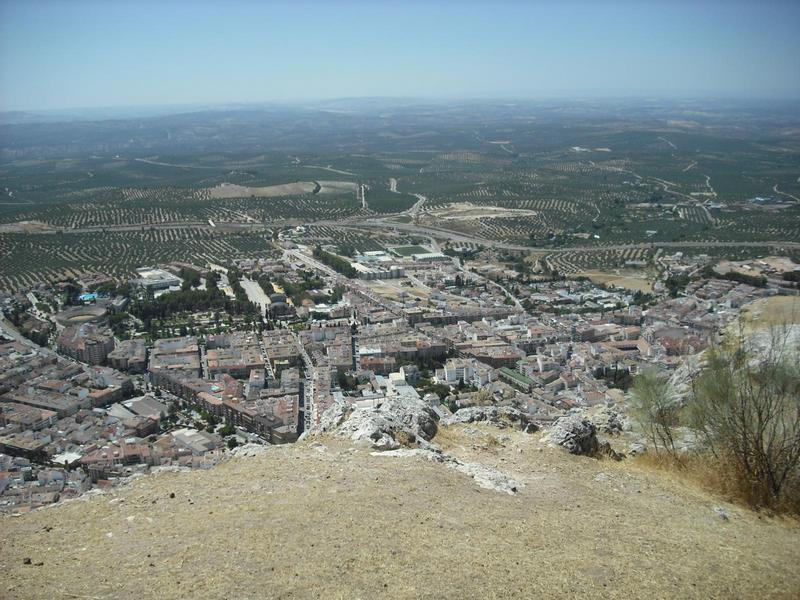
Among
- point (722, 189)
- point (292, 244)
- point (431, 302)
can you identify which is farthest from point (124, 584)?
point (722, 189)

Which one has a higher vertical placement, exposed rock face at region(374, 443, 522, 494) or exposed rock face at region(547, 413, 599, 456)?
exposed rock face at region(374, 443, 522, 494)

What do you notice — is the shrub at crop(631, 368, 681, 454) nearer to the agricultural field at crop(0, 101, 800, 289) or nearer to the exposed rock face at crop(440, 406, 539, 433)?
the exposed rock face at crop(440, 406, 539, 433)

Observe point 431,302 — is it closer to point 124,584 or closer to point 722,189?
point 124,584

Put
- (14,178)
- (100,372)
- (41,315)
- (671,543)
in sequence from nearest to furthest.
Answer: (671,543)
(100,372)
(41,315)
(14,178)

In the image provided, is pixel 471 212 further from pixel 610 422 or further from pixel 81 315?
pixel 610 422

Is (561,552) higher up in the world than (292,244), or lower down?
higher up

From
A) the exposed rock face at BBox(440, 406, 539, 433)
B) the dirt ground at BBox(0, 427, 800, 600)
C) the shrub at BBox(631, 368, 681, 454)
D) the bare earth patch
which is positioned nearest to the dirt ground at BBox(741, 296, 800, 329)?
the shrub at BBox(631, 368, 681, 454)
